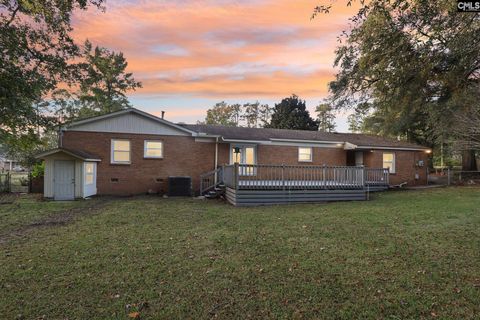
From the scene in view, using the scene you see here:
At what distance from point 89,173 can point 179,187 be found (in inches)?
176

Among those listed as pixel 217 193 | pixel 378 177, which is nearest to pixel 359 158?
pixel 378 177

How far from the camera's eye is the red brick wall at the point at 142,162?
587 inches

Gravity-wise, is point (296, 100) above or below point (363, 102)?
above

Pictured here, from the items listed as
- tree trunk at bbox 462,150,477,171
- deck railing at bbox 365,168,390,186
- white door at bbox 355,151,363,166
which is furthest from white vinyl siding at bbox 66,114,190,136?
tree trunk at bbox 462,150,477,171

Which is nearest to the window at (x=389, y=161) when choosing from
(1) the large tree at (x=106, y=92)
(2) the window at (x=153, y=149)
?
(2) the window at (x=153, y=149)

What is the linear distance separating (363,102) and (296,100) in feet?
90.7

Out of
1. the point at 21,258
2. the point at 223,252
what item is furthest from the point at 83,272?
the point at 223,252

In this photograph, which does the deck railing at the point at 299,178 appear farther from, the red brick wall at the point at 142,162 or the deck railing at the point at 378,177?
the deck railing at the point at 378,177

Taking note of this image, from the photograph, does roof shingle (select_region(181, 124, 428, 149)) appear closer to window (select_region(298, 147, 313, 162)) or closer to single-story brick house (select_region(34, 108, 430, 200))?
single-story brick house (select_region(34, 108, 430, 200))

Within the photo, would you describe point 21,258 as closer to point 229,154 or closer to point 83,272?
point 83,272

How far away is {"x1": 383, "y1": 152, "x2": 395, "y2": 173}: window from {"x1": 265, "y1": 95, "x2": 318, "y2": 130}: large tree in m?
15.9

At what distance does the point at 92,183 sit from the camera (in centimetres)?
1455

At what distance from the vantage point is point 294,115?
3553 centimetres

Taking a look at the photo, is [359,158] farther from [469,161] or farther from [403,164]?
[469,161]
